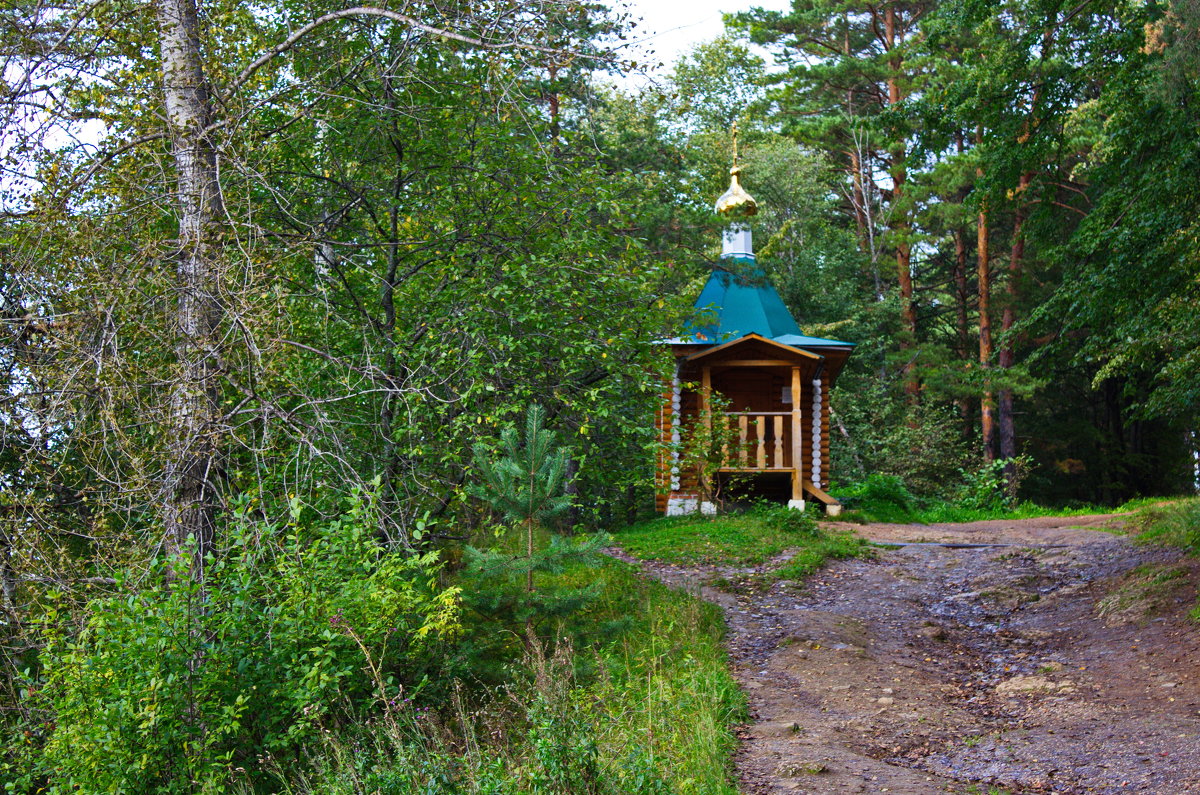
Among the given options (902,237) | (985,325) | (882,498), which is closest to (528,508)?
(882,498)

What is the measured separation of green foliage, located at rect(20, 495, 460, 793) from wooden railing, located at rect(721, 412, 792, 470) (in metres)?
9.74

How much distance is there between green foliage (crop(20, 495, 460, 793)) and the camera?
505cm

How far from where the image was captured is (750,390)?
706 inches

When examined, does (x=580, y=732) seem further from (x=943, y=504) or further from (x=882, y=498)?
(x=943, y=504)

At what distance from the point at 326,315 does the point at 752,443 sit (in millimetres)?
10715

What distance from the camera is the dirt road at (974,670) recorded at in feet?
17.4

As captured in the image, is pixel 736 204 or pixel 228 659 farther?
pixel 736 204

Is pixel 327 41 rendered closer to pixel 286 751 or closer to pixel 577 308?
pixel 577 308

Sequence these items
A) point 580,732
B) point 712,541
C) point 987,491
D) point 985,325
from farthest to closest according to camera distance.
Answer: point 985,325 < point 987,491 < point 712,541 < point 580,732

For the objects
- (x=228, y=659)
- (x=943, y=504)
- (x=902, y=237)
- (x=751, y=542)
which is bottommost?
(x=943, y=504)

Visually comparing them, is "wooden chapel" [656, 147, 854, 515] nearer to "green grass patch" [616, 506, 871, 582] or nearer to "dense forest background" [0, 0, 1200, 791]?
"green grass patch" [616, 506, 871, 582]

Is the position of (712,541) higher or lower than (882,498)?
lower

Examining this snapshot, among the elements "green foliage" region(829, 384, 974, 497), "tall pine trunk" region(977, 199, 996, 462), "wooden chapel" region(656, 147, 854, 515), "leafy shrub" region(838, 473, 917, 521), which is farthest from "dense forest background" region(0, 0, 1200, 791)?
"tall pine trunk" region(977, 199, 996, 462)

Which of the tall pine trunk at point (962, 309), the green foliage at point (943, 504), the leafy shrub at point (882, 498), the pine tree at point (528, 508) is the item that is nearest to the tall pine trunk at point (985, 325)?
the tall pine trunk at point (962, 309)
